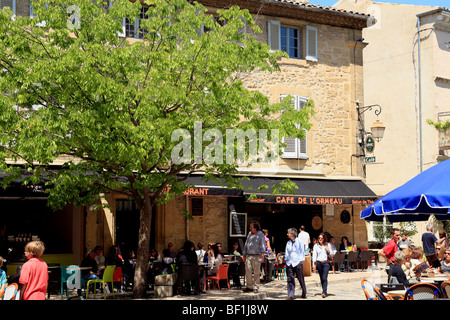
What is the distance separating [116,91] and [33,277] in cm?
533

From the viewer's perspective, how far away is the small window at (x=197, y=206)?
19.3m

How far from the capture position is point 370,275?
18688 millimetres

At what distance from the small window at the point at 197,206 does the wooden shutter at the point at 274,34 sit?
601 cm

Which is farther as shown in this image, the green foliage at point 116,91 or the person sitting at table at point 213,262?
the person sitting at table at point 213,262

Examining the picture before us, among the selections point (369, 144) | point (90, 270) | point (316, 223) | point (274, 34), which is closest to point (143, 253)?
point (90, 270)

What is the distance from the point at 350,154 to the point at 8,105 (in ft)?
45.4

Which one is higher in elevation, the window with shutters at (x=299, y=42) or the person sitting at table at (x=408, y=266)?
the window with shutters at (x=299, y=42)

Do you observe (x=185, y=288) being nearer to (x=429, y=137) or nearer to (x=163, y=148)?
(x=163, y=148)

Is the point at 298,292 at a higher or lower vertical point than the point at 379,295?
lower

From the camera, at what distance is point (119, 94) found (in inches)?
469

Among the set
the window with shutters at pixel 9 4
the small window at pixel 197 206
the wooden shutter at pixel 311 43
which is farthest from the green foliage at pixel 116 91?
the wooden shutter at pixel 311 43

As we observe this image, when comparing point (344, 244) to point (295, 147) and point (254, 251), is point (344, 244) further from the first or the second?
point (254, 251)

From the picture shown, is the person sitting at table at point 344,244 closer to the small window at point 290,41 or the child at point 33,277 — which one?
the small window at point 290,41

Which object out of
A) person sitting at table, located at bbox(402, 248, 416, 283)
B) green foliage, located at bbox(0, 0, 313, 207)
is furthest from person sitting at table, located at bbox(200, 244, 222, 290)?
person sitting at table, located at bbox(402, 248, 416, 283)
